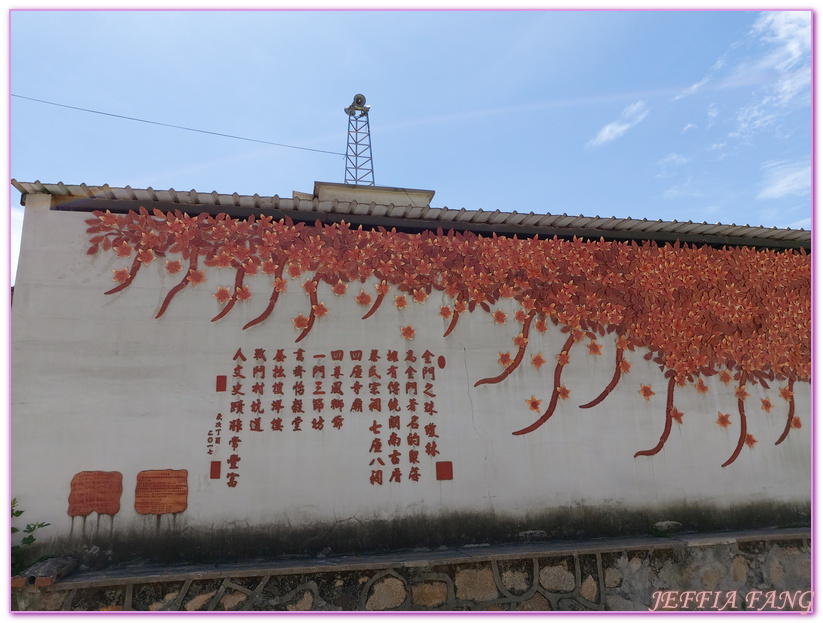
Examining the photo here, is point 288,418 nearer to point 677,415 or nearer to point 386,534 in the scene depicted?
point 386,534

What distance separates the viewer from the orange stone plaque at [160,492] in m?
3.59

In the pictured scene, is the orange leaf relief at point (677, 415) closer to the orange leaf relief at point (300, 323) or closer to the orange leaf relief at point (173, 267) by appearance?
the orange leaf relief at point (300, 323)

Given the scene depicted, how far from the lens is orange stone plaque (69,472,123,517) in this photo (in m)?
3.53

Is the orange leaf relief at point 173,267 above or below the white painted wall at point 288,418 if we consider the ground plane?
above

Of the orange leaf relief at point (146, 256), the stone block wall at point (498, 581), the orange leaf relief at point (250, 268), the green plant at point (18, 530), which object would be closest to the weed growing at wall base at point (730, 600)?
the stone block wall at point (498, 581)

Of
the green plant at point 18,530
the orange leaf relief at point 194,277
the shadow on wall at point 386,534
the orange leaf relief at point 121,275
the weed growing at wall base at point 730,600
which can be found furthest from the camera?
the orange leaf relief at point 194,277

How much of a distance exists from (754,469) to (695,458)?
24.1 inches

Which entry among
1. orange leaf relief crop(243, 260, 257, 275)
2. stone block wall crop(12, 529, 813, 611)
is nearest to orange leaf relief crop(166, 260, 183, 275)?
orange leaf relief crop(243, 260, 257, 275)

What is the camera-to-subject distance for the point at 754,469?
4578 mm

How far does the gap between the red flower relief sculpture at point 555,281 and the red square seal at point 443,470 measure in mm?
709

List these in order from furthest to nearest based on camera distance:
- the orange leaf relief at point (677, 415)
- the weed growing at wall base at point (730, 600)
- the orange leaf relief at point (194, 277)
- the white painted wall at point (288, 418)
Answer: the orange leaf relief at point (677, 415), the orange leaf relief at point (194, 277), the weed growing at wall base at point (730, 600), the white painted wall at point (288, 418)

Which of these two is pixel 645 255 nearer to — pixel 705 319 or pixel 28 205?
pixel 705 319

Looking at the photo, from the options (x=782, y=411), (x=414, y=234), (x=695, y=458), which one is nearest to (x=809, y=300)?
(x=782, y=411)

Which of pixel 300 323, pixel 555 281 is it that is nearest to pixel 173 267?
pixel 300 323
